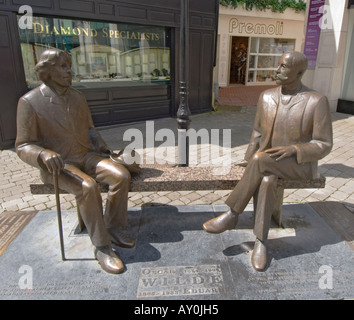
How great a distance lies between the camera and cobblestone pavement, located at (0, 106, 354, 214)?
4.15m

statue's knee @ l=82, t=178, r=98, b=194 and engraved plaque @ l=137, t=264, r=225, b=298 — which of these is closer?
engraved plaque @ l=137, t=264, r=225, b=298

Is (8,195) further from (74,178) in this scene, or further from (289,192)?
(289,192)

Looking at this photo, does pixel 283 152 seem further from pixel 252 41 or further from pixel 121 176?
pixel 252 41

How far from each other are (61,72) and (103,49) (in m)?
5.87

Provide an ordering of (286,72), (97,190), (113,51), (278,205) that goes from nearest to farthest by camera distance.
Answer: (97,190), (286,72), (278,205), (113,51)

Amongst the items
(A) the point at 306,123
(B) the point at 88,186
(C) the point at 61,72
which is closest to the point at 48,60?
(C) the point at 61,72

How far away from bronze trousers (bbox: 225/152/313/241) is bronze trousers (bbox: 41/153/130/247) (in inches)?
43.6

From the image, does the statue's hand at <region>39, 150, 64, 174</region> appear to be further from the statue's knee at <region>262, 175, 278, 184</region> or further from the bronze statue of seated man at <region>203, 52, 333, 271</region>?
the statue's knee at <region>262, 175, 278, 184</region>

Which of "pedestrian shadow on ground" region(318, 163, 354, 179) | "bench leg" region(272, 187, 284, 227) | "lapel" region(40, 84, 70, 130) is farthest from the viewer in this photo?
"pedestrian shadow on ground" region(318, 163, 354, 179)

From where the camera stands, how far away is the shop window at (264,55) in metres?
17.1

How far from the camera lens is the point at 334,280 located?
97.5 inches

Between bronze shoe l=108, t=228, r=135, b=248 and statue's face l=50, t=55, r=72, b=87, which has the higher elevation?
statue's face l=50, t=55, r=72, b=87

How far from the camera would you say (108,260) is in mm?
2643

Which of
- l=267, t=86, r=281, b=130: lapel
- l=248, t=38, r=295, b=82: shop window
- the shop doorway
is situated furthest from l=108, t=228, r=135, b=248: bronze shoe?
l=248, t=38, r=295, b=82: shop window
